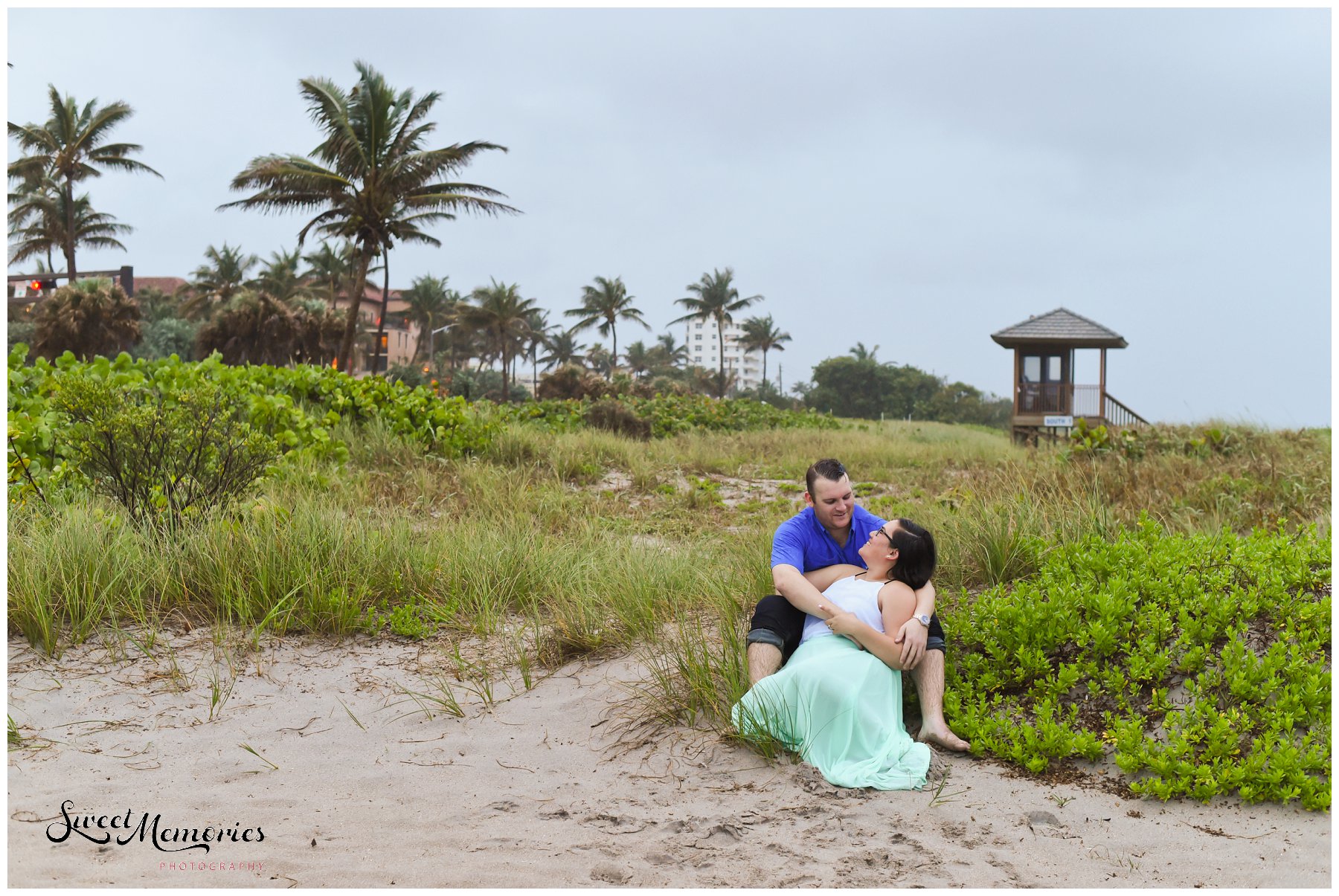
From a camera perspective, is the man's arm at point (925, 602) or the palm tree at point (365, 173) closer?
the man's arm at point (925, 602)

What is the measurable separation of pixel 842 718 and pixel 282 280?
176ft

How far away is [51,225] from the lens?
4191cm

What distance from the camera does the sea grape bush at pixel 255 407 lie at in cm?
783

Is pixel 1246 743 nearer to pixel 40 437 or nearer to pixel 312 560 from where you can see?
pixel 312 560

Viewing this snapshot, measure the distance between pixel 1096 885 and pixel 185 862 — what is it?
296 cm

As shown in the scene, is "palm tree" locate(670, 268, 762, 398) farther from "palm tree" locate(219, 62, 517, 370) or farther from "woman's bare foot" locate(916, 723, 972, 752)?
"woman's bare foot" locate(916, 723, 972, 752)

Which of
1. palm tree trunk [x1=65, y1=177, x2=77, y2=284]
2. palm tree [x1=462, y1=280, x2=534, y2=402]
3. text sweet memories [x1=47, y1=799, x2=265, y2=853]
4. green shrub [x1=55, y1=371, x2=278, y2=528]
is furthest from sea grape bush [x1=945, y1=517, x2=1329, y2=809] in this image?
palm tree [x1=462, y1=280, x2=534, y2=402]

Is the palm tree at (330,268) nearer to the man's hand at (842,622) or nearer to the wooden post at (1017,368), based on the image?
the wooden post at (1017,368)

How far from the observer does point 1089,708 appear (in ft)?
14.3

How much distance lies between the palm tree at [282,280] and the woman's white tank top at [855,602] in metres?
50.8

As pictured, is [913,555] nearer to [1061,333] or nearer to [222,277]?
[1061,333]

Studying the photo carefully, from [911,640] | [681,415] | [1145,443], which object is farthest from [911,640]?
[681,415]

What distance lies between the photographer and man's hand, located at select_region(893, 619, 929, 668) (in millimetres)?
4137

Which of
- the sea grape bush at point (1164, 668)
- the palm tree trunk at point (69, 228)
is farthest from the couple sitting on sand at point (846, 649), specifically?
the palm tree trunk at point (69, 228)
